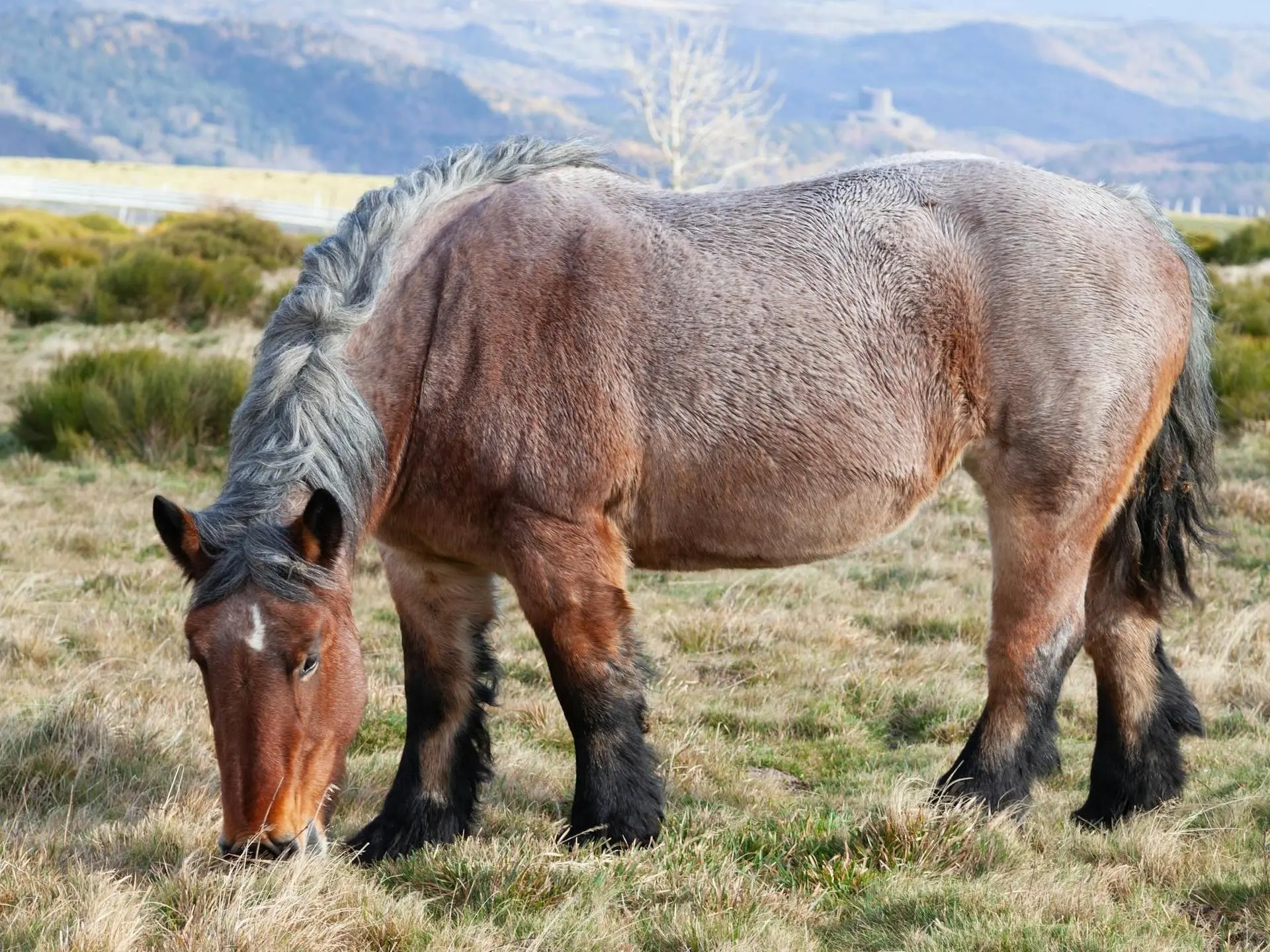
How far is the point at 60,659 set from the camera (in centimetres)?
548

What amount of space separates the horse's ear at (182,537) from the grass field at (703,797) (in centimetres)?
74

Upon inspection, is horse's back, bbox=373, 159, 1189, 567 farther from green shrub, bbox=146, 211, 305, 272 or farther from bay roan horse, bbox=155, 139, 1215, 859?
green shrub, bbox=146, 211, 305, 272

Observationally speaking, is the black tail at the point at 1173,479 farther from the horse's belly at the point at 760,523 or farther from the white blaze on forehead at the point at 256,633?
the white blaze on forehead at the point at 256,633

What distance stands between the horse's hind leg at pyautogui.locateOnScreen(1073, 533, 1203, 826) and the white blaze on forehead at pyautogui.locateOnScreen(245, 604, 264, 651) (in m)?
2.83

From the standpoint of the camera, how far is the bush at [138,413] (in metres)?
9.97

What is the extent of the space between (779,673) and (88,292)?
585 inches

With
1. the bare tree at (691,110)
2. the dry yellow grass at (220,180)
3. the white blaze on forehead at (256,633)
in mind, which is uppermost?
the bare tree at (691,110)

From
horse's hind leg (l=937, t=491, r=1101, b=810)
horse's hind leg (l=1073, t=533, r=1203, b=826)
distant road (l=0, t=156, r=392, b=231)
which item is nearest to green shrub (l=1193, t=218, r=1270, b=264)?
distant road (l=0, t=156, r=392, b=231)

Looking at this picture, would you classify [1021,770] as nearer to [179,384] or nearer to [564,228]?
[564,228]

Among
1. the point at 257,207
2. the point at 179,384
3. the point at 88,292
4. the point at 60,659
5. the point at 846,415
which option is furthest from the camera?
the point at 257,207

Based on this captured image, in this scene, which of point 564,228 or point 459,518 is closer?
point 459,518

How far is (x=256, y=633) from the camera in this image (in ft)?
10.2

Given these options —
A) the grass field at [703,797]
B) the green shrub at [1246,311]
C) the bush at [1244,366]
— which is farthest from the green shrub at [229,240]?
the grass field at [703,797]

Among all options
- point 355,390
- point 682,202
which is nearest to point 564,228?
point 682,202
